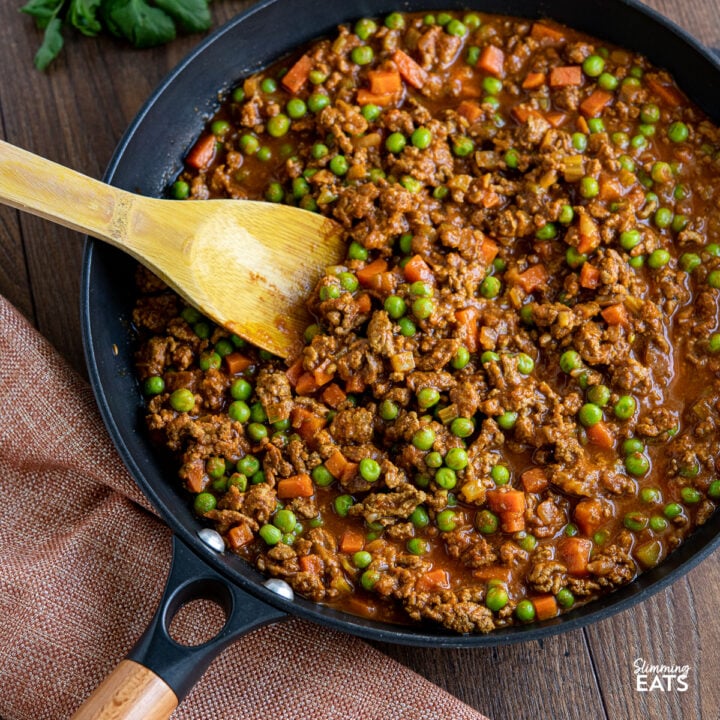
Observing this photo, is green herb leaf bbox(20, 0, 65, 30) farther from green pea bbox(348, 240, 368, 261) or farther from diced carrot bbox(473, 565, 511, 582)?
diced carrot bbox(473, 565, 511, 582)

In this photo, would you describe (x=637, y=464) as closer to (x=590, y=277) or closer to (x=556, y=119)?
(x=590, y=277)

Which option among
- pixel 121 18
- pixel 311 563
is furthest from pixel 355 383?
pixel 121 18

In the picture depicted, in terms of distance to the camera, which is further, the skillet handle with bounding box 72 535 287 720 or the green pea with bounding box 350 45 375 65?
the green pea with bounding box 350 45 375 65

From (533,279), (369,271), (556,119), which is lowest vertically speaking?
(369,271)

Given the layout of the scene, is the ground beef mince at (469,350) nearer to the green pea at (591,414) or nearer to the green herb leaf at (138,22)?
the green pea at (591,414)

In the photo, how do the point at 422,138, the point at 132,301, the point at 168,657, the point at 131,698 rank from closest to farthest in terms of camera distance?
the point at 131,698
the point at 168,657
the point at 422,138
the point at 132,301

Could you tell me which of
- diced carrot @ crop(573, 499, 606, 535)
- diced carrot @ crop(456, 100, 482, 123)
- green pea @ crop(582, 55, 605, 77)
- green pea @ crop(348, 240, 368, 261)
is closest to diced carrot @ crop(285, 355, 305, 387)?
green pea @ crop(348, 240, 368, 261)

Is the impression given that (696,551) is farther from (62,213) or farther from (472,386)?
(62,213)
